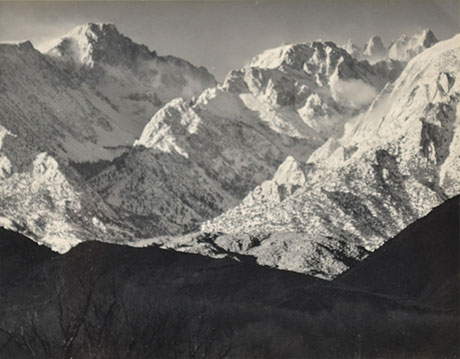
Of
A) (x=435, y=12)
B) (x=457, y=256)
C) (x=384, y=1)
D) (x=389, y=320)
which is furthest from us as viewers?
(x=457, y=256)

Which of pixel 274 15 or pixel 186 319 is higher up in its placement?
pixel 274 15

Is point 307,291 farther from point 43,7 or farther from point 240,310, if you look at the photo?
point 43,7

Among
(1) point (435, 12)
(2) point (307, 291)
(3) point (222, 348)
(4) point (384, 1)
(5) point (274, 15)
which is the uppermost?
(1) point (435, 12)

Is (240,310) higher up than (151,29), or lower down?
lower down

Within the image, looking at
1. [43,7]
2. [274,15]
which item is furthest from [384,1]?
[43,7]

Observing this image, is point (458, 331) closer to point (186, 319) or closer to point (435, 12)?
point (186, 319)

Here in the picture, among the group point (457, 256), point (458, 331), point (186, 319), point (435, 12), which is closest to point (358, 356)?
point (458, 331)

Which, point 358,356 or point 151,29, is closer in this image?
point 358,356

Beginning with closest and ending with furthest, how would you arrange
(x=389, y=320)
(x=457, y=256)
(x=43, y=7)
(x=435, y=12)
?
(x=43, y=7), (x=389, y=320), (x=435, y=12), (x=457, y=256)

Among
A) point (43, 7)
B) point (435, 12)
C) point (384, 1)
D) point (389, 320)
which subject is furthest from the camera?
point (435, 12)
